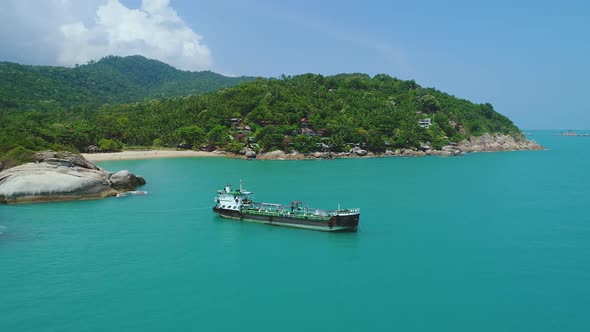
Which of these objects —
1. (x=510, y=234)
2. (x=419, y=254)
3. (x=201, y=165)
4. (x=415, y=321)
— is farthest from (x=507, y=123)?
(x=415, y=321)

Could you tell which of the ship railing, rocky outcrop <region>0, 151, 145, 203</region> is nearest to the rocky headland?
rocky outcrop <region>0, 151, 145, 203</region>

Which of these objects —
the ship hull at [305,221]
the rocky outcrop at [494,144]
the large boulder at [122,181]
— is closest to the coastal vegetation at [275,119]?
the rocky outcrop at [494,144]

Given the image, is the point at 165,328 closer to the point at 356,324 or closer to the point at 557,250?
the point at 356,324

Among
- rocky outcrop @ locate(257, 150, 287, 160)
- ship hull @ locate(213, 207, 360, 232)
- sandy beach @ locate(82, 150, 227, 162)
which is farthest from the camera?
rocky outcrop @ locate(257, 150, 287, 160)

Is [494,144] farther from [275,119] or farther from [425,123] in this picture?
[275,119]

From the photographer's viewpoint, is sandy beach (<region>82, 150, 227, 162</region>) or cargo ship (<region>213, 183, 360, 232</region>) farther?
sandy beach (<region>82, 150, 227, 162</region>)

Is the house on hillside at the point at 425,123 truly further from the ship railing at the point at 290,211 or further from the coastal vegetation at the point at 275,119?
the ship railing at the point at 290,211

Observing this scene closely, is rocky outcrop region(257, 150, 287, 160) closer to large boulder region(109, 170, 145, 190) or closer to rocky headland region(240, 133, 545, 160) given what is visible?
rocky headland region(240, 133, 545, 160)
